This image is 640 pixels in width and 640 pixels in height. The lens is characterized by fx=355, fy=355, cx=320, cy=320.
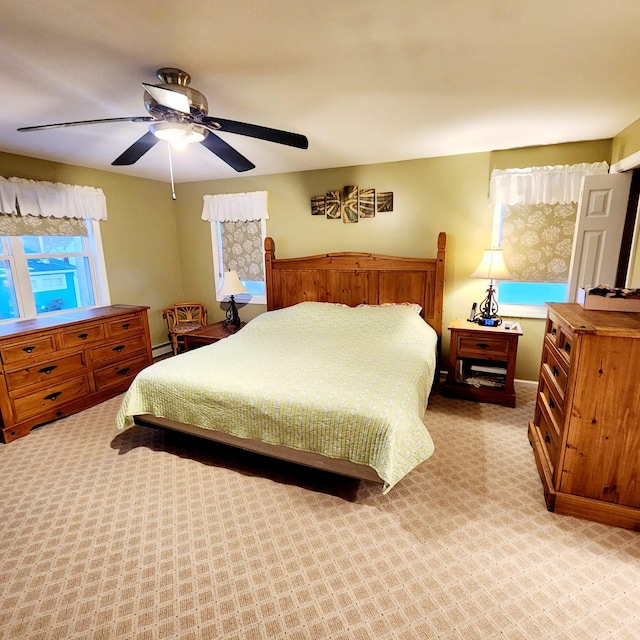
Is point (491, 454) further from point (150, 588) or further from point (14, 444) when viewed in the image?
point (14, 444)

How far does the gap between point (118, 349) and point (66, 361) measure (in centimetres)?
53

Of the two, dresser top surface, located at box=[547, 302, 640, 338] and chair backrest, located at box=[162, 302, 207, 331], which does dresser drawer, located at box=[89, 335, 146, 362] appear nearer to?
chair backrest, located at box=[162, 302, 207, 331]

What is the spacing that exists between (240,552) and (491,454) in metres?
1.83

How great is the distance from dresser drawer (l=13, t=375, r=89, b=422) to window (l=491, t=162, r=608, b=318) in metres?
4.26

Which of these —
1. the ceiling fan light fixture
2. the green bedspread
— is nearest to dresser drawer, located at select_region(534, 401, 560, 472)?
the green bedspread

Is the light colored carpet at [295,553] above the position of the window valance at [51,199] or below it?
below

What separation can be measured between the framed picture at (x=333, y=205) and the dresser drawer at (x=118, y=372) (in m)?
2.67

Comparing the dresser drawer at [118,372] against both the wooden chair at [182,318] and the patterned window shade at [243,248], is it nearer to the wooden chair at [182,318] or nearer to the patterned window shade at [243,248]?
the wooden chair at [182,318]

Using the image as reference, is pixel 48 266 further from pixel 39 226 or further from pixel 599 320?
pixel 599 320

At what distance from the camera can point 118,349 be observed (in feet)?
12.2

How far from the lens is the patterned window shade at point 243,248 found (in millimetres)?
4598

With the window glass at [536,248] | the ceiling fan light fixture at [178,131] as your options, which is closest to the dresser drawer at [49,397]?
the ceiling fan light fixture at [178,131]

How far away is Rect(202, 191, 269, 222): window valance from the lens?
442cm

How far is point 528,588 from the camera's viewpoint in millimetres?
1573
